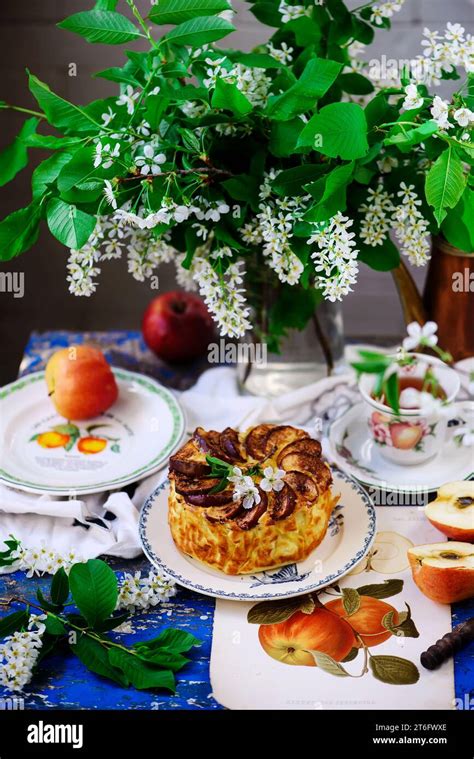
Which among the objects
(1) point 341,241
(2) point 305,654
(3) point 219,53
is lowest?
(2) point 305,654

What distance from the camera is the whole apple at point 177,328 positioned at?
1.52m

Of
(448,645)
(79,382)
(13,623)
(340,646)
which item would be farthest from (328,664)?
(79,382)

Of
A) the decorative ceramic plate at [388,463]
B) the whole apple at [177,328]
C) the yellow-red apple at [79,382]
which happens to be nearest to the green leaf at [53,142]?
the yellow-red apple at [79,382]

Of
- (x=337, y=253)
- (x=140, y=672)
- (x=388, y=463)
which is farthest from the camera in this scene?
(x=388, y=463)

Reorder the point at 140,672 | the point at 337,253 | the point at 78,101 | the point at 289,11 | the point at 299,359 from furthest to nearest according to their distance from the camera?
the point at 78,101 < the point at 299,359 < the point at 289,11 < the point at 337,253 < the point at 140,672

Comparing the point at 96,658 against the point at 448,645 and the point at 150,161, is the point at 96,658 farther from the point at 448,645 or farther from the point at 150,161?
the point at 150,161

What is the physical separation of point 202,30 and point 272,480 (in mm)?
516

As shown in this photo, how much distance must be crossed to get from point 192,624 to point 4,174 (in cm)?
61

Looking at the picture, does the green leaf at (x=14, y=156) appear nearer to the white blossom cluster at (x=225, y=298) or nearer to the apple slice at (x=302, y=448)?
the white blossom cluster at (x=225, y=298)

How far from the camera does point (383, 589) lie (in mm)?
1100

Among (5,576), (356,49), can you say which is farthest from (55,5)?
(5,576)

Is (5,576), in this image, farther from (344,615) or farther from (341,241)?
(341,241)

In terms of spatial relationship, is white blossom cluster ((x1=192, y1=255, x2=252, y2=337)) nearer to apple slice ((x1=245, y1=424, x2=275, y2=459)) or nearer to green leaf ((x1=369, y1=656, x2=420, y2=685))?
apple slice ((x1=245, y1=424, x2=275, y2=459))

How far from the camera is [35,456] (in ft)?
4.36
